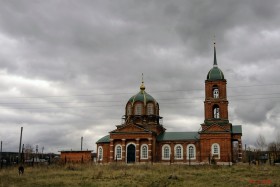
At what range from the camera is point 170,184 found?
915 inches

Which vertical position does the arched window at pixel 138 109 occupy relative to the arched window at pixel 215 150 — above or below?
above

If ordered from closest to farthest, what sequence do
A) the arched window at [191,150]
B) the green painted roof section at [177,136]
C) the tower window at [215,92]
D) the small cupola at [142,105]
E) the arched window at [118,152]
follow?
the arched window at [191,150] → the tower window at [215,92] → the arched window at [118,152] → the green painted roof section at [177,136] → the small cupola at [142,105]

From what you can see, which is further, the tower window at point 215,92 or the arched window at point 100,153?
the arched window at point 100,153

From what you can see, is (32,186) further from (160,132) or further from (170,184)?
(160,132)

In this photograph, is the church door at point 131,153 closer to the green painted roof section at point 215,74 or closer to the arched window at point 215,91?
the arched window at point 215,91

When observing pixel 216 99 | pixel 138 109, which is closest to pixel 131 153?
pixel 138 109

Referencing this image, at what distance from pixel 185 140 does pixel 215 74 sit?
10526 mm

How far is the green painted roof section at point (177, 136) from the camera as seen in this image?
5283 cm

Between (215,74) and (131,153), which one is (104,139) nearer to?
(131,153)

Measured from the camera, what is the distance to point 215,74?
52750 millimetres

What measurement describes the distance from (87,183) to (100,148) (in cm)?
3183

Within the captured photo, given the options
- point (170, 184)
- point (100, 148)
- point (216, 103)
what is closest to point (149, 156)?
point (100, 148)

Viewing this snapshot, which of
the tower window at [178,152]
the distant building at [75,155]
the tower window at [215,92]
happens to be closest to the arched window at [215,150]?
the tower window at [178,152]

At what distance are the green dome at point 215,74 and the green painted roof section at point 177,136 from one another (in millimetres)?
8576
